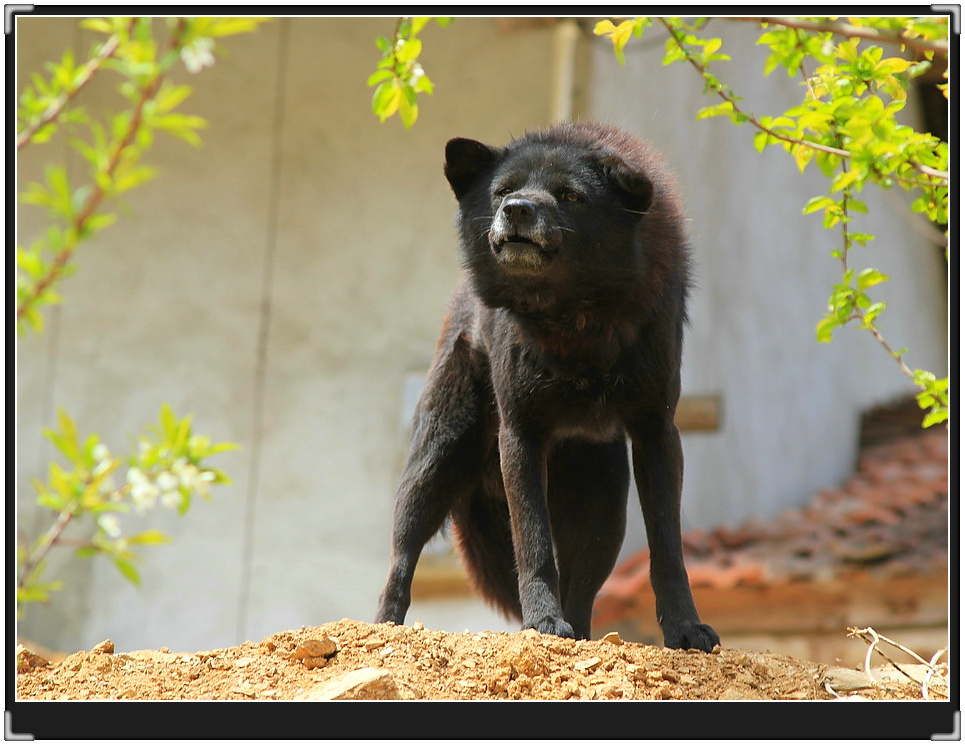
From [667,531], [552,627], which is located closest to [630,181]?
[667,531]

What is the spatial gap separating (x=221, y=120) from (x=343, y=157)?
3.65ft

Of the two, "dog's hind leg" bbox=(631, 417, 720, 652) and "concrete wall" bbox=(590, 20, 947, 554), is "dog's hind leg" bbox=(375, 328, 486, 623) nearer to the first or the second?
"dog's hind leg" bbox=(631, 417, 720, 652)

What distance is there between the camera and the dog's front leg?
3.56 meters

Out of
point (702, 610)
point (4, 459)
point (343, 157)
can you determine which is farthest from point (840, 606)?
point (4, 459)

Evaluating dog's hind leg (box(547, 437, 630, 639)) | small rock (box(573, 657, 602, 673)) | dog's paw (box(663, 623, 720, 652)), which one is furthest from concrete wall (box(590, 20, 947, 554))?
small rock (box(573, 657, 602, 673))

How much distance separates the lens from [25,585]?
2.58 m

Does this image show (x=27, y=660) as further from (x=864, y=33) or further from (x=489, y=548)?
(x=864, y=33)

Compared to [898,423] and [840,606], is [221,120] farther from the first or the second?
[898,423]

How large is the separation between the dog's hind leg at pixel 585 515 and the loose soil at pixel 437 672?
756 mm

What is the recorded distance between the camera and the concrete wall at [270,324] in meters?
8.89

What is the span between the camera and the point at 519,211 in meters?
3.38

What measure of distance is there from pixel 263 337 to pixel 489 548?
5.14 meters

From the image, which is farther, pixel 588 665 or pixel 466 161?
pixel 466 161

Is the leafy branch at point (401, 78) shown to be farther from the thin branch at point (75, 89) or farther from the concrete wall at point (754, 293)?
the concrete wall at point (754, 293)
